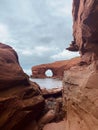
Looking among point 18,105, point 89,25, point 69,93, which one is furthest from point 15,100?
point 89,25

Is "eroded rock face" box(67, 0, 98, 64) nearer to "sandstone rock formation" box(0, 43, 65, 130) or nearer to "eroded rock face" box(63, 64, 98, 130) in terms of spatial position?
"eroded rock face" box(63, 64, 98, 130)

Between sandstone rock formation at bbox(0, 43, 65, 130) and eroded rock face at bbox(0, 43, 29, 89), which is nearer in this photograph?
sandstone rock formation at bbox(0, 43, 65, 130)

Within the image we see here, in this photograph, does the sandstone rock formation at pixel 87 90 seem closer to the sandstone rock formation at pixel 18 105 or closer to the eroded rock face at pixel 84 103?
the eroded rock face at pixel 84 103

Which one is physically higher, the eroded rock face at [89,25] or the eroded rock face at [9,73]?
the eroded rock face at [89,25]

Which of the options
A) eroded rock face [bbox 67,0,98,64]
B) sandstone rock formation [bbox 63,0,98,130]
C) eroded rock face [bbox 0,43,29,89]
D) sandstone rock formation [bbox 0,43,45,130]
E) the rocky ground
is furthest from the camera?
eroded rock face [bbox 0,43,29,89]

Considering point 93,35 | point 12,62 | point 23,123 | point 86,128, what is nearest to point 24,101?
point 23,123

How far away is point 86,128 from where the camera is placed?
11.0 ft

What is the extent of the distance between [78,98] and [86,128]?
651mm

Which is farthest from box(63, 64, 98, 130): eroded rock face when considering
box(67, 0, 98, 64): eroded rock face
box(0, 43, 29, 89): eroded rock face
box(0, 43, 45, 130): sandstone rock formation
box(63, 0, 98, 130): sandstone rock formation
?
box(0, 43, 29, 89): eroded rock face

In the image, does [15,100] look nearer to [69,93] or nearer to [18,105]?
[18,105]

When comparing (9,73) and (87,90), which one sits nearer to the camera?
(87,90)

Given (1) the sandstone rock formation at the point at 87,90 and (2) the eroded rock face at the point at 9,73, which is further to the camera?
(2) the eroded rock face at the point at 9,73

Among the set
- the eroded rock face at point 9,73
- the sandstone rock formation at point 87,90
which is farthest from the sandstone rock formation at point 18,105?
the sandstone rock formation at point 87,90

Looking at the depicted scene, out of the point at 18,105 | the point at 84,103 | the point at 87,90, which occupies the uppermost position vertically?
the point at 87,90
